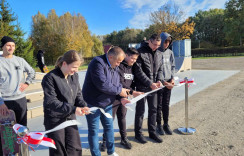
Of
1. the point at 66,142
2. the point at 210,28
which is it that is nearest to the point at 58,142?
the point at 66,142

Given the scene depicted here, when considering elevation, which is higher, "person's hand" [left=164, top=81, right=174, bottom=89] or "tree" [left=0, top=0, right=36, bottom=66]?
"tree" [left=0, top=0, right=36, bottom=66]

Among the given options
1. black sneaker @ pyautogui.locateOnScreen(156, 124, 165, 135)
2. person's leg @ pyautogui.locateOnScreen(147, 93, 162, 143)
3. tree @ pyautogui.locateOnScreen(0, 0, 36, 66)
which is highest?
tree @ pyautogui.locateOnScreen(0, 0, 36, 66)

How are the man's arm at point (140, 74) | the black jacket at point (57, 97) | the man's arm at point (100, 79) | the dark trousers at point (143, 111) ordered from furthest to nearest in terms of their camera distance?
the dark trousers at point (143, 111) < the man's arm at point (140, 74) < the man's arm at point (100, 79) < the black jacket at point (57, 97)

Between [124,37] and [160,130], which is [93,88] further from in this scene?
[124,37]

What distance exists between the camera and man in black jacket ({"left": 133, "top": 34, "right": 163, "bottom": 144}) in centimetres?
340

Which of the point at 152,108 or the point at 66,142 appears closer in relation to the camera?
the point at 66,142

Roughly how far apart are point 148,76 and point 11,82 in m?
2.38

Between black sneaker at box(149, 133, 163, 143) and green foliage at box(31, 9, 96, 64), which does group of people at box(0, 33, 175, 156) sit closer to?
black sneaker at box(149, 133, 163, 143)

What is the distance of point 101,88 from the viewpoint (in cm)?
253

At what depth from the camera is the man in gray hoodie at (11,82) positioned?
273cm

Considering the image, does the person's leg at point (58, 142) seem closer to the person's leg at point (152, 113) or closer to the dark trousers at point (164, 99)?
the person's leg at point (152, 113)

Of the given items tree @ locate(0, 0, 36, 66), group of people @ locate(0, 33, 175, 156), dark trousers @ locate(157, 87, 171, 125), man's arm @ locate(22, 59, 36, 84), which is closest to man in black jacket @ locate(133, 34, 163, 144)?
group of people @ locate(0, 33, 175, 156)

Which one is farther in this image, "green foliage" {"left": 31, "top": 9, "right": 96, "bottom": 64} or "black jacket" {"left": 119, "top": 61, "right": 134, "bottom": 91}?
"green foliage" {"left": 31, "top": 9, "right": 96, "bottom": 64}

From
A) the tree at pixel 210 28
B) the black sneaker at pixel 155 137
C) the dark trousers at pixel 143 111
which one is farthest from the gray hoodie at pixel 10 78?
the tree at pixel 210 28
